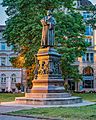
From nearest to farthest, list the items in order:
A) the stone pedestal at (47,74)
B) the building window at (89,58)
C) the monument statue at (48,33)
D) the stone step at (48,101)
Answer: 1. the stone step at (48,101)
2. the stone pedestal at (47,74)
3. the monument statue at (48,33)
4. the building window at (89,58)

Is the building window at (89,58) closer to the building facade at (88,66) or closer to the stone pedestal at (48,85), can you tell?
the building facade at (88,66)

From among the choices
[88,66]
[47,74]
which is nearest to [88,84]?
[88,66]

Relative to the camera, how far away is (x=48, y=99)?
67.5ft

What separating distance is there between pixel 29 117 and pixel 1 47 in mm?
56033

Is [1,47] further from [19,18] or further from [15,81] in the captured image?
[19,18]

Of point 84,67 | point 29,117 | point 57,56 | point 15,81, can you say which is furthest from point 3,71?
point 29,117

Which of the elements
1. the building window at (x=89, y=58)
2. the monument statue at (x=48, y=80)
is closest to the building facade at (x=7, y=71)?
the building window at (x=89, y=58)

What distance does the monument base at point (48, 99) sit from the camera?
20.4 metres

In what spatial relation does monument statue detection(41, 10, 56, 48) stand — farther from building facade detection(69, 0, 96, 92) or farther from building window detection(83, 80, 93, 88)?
building window detection(83, 80, 93, 88)

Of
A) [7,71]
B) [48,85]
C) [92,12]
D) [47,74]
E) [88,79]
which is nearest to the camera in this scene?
[48,85]

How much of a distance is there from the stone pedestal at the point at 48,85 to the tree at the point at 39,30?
29.8 ft

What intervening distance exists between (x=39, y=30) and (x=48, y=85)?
11.3m

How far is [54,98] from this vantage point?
21.2 m

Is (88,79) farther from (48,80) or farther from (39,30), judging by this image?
(48,80)
